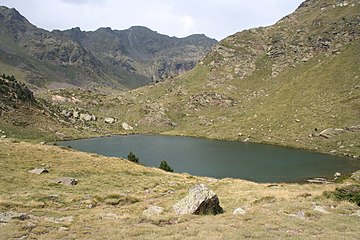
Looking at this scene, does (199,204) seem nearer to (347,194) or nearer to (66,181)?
(347,194)

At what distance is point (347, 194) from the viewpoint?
126ft

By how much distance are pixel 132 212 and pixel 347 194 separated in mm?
24797

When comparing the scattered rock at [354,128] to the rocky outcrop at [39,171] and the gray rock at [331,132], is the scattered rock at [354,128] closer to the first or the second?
the gray rock at [331,132]

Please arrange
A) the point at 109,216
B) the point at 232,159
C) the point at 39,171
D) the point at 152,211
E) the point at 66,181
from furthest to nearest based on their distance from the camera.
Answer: the point at 232,159
the point at 39,171
the point at 66,181
the point at 152,211
the point at 109,216

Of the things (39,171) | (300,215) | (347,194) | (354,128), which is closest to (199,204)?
(300,215)

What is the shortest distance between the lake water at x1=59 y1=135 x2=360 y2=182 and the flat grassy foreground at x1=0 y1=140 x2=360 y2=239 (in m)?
46.4

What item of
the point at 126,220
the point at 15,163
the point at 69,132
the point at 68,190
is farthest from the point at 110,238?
the point at 69,132

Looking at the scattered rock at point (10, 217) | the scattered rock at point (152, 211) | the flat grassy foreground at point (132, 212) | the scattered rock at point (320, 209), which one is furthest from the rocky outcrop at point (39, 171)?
the scattered rock at point (320, 209)

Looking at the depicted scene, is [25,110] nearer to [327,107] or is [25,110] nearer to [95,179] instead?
[95,179]

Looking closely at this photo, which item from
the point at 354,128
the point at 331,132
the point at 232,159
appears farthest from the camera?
the point at 331,132

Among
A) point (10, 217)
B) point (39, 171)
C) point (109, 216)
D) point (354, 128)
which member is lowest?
point (39, 171)

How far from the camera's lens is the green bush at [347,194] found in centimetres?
3672

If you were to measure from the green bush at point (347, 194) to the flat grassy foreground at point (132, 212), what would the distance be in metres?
1.31

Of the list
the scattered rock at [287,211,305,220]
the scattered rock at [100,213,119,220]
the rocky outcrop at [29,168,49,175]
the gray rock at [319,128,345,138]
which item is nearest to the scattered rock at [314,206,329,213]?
the scattered rock at [287,211,305,220]
